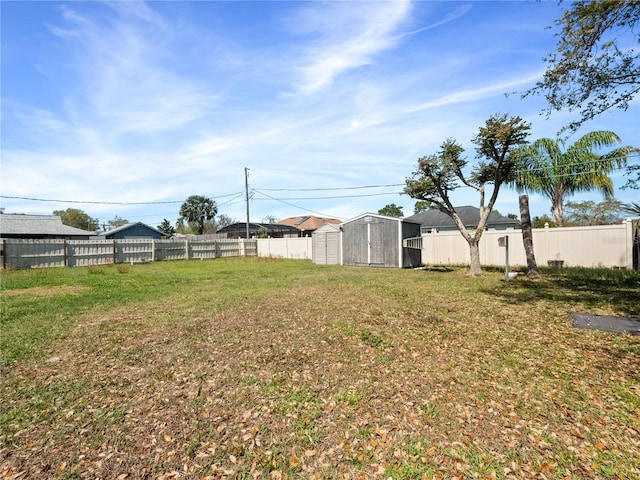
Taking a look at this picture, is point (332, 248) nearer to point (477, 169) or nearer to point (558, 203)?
point (477, 169)

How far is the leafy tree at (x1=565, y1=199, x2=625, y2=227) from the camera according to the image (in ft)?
86.0

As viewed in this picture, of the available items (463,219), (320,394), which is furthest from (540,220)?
(320,394)

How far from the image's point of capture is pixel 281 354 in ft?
12.5

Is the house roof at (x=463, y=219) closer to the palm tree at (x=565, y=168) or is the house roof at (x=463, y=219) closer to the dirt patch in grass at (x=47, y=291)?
the palm tree at (x=565, y=168)

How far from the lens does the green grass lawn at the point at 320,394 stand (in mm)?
2059

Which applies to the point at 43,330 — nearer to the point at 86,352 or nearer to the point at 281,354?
the point at 86,352

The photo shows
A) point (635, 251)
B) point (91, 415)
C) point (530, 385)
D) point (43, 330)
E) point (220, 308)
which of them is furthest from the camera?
point (635, 251)

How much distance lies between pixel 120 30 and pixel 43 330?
6.15 meters

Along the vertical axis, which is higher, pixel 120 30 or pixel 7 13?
pixel 120 30

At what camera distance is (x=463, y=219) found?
23.9m

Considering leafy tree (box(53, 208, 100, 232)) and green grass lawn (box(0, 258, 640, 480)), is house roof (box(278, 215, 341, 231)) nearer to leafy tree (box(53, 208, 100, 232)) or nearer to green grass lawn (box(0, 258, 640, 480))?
leafy tree (box(53, 208, 100, 232))

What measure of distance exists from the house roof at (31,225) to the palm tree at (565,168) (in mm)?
31646

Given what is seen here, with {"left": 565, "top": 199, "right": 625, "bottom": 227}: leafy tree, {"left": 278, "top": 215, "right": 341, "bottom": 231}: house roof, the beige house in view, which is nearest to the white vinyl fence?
{"left": 565, "top": 199, "right": 625, "bottom": 227}: leafy tree

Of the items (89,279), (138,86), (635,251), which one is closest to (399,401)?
(138,86)
